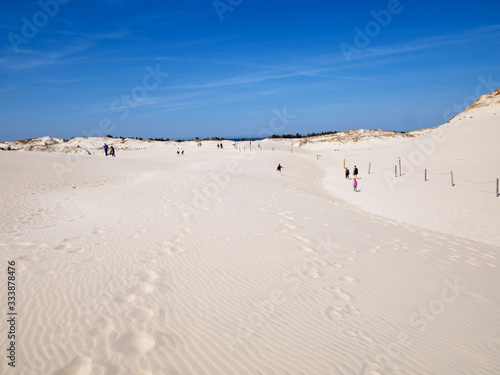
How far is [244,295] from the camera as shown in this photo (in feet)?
15.0

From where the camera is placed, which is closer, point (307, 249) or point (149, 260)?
point (149, 260)

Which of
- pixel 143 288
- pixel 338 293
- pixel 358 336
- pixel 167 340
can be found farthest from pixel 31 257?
pixel 358 336

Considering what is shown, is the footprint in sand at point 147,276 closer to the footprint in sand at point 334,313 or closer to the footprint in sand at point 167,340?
the footprint in sand at point 167,340

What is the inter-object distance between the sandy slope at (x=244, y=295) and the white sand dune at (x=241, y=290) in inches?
1.0

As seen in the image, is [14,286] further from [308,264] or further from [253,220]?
[253,220]

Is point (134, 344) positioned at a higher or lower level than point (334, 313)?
higher

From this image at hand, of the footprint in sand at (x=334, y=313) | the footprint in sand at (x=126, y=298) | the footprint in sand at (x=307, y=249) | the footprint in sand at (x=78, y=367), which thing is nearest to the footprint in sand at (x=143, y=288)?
the footprint in sand at (x=126, y=298)

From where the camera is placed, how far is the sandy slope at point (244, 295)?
3176mm

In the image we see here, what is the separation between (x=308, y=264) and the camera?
599 cm

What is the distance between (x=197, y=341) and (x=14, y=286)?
142 inches

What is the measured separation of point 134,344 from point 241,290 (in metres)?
1.97

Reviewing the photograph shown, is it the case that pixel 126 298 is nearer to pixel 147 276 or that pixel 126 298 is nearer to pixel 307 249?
pixel 147 276

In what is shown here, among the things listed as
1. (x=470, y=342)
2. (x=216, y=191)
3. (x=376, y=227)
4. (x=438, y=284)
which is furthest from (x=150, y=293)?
(x=216, y=191)

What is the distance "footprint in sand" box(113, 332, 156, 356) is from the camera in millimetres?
3086
